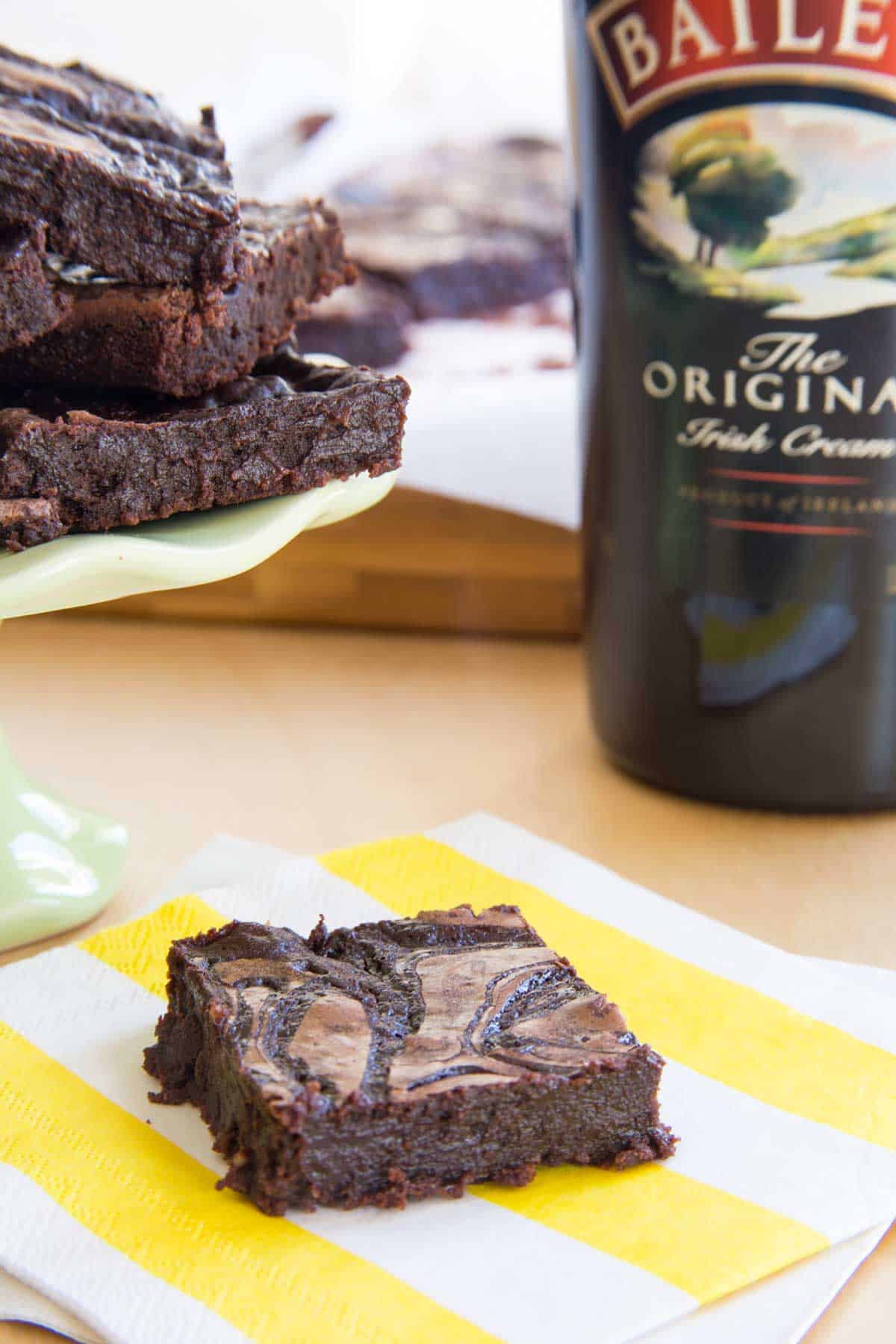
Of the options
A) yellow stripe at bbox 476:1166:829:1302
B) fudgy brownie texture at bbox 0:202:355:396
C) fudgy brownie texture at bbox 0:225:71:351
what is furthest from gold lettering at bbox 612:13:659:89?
yellow stripe at bbox 476:1166:829:1302

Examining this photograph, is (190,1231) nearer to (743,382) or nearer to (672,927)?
(672,927)

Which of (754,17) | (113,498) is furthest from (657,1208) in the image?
(754,17)

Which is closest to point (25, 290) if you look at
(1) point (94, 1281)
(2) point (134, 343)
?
(2) point (134, 343)

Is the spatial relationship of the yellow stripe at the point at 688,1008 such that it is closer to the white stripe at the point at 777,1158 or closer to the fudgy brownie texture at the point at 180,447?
the white stripe at the point at 777,1158

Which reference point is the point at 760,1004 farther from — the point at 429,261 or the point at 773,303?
the point at 429,261

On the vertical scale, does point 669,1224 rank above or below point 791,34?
below

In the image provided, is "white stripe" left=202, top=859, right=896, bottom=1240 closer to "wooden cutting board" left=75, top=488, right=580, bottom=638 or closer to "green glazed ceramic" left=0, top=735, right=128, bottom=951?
"green glazed ceramic" left=0, top=735, right=128, bottom=951
